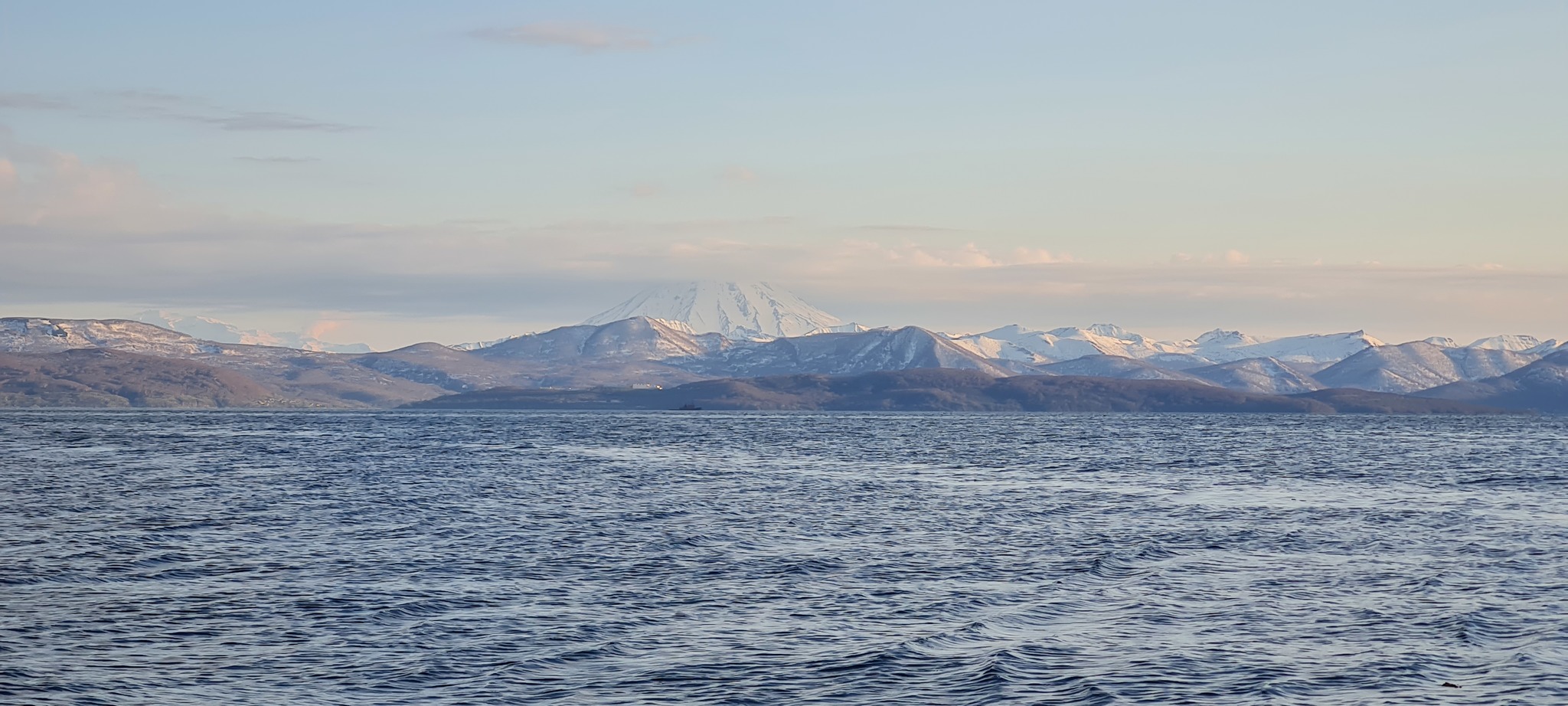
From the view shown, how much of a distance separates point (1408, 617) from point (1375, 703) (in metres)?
9.95

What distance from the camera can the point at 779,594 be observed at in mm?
39406

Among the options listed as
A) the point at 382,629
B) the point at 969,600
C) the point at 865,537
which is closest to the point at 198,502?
the point at 865,537

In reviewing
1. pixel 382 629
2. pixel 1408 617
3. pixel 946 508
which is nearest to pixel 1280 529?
pixel 946 508

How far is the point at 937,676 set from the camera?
94.1 ft

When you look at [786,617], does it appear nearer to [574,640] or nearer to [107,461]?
[574,640]

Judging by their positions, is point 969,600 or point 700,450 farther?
point 700,450

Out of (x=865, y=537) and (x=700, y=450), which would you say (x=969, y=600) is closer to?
(x=865, y=537)

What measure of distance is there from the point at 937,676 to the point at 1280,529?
34.8 m

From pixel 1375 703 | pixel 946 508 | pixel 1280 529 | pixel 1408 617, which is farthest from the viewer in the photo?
pixel 946 508

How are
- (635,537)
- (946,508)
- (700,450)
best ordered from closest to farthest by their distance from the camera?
1. (635,537)
2. (946,508)
3. (700,450)

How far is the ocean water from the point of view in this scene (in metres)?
28.1

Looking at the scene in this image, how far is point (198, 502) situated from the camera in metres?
70.8

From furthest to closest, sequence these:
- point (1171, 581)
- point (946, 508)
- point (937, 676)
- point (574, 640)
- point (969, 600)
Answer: point (946, 508)
point (1171, 581)
point (969, 600)
point (574, 640)
point (937, 676)

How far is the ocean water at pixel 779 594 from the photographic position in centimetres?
2811
